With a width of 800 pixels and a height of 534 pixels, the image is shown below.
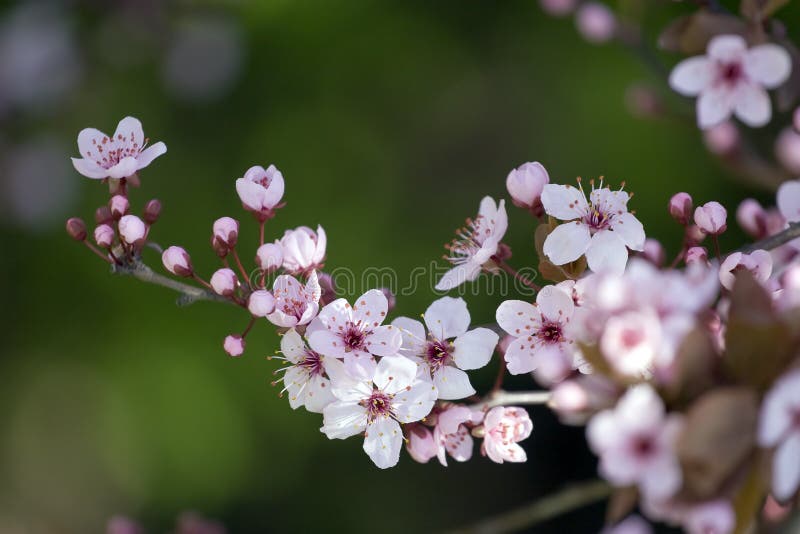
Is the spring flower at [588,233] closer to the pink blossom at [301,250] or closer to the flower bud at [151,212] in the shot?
the pink blossom at [301,250]

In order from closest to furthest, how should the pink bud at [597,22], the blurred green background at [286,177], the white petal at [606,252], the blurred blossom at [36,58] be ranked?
the white petal at [606,252], the pink bud at [597,22], the blurred green background at [286,177], the blurred blossom at [36,58]

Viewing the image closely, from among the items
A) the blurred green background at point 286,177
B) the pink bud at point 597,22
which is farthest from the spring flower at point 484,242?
the blurred green background at point 286,177

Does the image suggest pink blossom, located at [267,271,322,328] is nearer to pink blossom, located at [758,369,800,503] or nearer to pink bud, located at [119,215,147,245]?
pink bud, located at [119,215,147,245]

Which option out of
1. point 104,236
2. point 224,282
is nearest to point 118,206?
point 104,236

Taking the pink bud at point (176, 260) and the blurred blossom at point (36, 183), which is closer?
the pink bud at point (176, 260)

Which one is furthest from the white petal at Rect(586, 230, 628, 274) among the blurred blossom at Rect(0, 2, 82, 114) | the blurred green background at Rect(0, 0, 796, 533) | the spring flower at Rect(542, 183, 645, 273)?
the blurred blossom at Rect(0, 2, 82, 114)

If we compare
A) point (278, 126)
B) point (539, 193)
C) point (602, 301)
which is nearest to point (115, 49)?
point (278, 126)

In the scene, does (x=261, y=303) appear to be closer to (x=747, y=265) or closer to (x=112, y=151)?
(x=112, y=151)

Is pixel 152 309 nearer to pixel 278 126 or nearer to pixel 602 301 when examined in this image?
pixel 278 126
